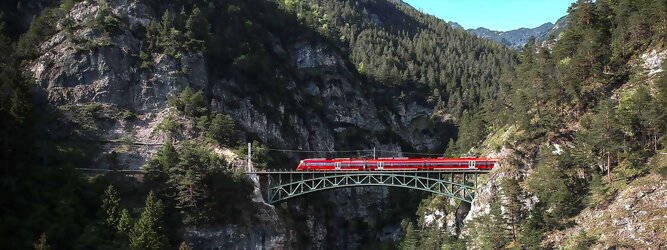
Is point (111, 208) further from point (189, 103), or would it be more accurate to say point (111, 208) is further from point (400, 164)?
point (400, 164)

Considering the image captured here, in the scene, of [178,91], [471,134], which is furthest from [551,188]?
[178,91]

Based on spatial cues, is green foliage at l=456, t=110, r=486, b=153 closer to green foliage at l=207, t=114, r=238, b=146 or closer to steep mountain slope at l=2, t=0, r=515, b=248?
steep mountain slope at l=2, t=0, r=515, b=248


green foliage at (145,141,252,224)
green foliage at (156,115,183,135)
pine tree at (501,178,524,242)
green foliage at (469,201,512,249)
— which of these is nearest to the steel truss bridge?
green foliage at (145,141,252,224)

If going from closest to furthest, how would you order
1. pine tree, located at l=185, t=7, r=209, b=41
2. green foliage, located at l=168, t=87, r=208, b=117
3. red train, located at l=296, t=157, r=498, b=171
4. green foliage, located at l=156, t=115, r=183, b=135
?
red train, located at l=296, t=157, r=498, b=171 → green foliage, located at l=156, t=115, r=183, b=135 → green foliage, located at l=168, t=87, r=208, b=117 → pine tree, located at l=185, t=7, r=209, b=41

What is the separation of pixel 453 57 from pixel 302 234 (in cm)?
8993

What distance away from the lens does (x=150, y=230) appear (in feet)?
148

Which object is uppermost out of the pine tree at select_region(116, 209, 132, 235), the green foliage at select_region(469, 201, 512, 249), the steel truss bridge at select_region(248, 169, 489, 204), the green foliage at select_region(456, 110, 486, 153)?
the green foliage at select_region(456, 110, 486, 153)

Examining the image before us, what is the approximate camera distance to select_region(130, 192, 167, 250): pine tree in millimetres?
43963

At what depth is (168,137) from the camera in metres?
65.5

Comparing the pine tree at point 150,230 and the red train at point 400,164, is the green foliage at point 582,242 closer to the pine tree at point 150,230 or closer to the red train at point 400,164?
the red train at point 400,164

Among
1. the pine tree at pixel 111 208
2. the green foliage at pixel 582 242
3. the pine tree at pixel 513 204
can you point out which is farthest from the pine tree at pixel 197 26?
the green foliage at pixel 582 242

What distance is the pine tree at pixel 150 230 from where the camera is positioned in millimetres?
43963

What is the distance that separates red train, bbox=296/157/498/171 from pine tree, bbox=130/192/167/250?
19.1 meters

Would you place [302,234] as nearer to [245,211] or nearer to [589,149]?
[245,211]
